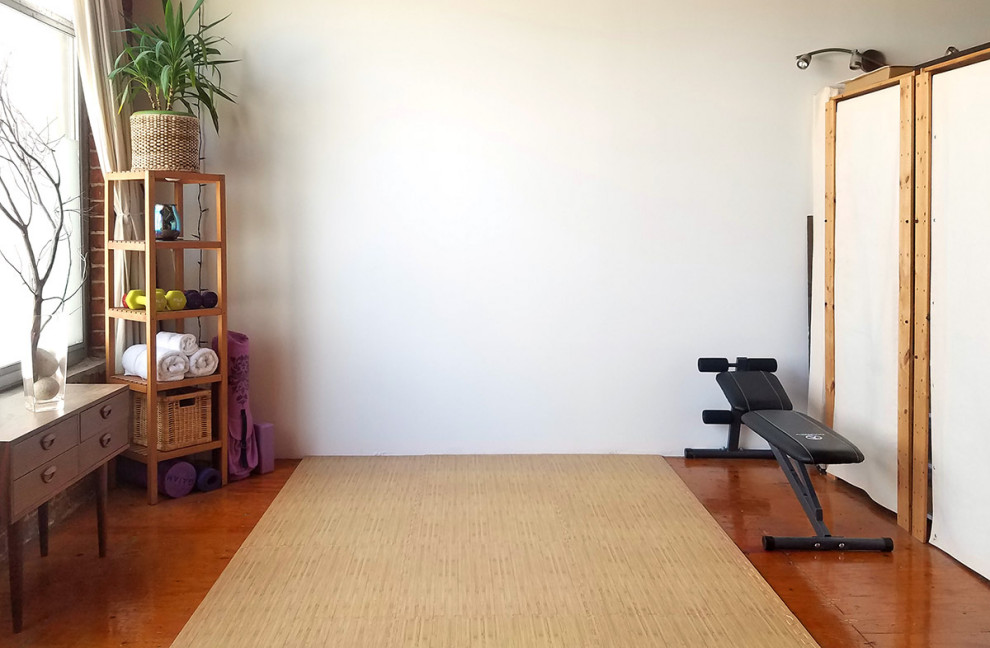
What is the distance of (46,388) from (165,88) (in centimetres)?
179

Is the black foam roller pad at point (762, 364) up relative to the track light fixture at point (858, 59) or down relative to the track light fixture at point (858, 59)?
down

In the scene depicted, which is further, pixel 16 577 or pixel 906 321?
pixel 906 321

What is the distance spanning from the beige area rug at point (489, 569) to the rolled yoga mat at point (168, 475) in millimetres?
482

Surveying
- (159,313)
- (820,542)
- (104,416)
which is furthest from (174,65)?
(820,542)

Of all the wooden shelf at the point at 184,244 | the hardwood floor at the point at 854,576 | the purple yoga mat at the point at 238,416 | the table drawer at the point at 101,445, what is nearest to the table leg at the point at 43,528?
the table drawer at the point at 101,445

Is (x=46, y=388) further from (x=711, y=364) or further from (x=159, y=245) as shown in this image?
(x=711, y=364)

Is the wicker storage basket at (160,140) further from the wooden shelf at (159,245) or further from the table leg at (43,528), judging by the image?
the table leg at (43,528)

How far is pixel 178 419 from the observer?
419 centimetres

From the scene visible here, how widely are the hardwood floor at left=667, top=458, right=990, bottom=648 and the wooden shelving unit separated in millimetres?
2531

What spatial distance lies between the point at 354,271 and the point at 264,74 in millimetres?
1213

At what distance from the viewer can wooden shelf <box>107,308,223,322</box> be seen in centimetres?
411

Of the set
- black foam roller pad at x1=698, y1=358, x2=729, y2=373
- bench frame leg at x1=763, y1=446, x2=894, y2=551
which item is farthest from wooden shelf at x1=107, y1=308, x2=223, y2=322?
bench frame leg at x1=763, y1=446, x2=894, y2=551

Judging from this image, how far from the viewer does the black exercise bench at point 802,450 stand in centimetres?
348

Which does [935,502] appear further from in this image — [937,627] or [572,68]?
[572,68]
